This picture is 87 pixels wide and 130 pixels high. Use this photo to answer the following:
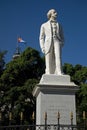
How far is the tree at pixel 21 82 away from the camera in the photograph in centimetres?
2542

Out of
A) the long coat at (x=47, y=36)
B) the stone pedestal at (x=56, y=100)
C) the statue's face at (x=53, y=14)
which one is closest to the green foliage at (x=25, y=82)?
the long coat at (x=47, y=36)

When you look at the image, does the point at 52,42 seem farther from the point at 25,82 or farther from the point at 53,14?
the point at 25,82

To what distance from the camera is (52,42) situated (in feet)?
39.4

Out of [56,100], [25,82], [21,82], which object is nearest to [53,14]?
[56,100]

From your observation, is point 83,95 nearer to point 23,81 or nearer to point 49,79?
point 23,81

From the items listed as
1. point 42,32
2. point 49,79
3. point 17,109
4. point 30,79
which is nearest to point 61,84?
point 49,79

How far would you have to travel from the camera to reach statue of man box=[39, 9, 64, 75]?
1170 cm

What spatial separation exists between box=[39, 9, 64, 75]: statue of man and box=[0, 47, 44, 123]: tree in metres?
13.2

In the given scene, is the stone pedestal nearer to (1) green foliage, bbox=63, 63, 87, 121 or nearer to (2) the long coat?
(2) the long coat

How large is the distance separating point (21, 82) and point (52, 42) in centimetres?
1643

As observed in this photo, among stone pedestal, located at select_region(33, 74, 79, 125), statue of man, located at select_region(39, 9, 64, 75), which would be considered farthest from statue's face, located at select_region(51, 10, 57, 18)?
stone pedestal, located at select_region(33, 74, 79, 125)

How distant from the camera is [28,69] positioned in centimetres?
2808

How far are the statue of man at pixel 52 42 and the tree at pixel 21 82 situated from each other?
43.4 ft

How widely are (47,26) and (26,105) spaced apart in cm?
1393
